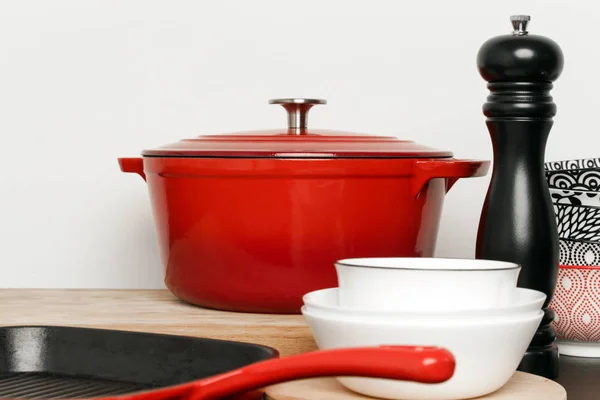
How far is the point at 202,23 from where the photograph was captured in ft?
4.41

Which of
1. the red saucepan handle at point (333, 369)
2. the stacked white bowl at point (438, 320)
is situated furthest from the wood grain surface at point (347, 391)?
the red saucepan handle at point (333, 369)

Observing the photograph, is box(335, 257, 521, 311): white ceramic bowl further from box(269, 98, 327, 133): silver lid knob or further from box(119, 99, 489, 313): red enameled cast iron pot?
box(269, 98, 327, 133): silver lid knob

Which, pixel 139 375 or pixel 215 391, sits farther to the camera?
pixel 139 375

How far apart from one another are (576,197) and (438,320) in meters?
0.37

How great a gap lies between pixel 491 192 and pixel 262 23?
537 millimetres

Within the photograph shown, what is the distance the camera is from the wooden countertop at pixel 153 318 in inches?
37.9

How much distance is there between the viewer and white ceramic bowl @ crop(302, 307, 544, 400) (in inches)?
28.2

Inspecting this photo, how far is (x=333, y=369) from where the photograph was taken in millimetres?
597

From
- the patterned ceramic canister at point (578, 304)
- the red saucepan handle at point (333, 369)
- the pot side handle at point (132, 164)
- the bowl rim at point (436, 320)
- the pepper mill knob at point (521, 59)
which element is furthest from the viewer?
the pot side handle at point (132, 164)

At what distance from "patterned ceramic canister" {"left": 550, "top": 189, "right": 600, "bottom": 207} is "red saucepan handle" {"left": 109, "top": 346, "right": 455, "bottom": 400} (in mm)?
503

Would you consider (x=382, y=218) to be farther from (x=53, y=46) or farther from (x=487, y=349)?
(x=53, y=46)

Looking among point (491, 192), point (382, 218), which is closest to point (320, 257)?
point (382, 218)

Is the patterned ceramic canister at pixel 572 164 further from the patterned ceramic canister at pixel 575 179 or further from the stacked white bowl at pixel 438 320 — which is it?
the stacked white bowl at pixel 438 320

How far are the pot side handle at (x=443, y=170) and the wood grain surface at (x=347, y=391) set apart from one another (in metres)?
0.25
